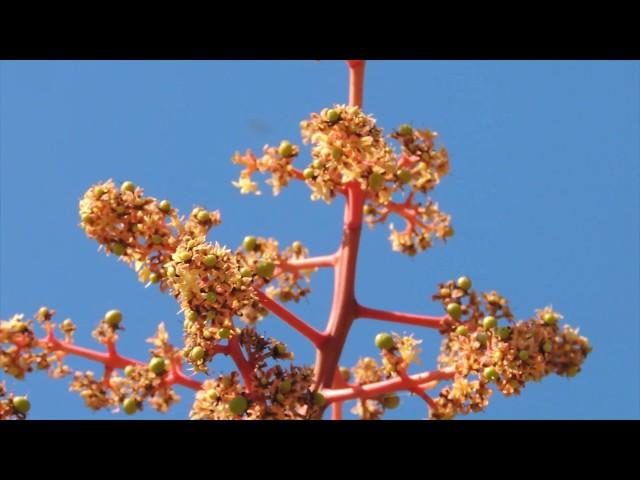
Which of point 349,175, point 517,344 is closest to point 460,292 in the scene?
point 517,344

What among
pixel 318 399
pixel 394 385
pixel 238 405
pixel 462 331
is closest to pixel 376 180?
pixel 462 331

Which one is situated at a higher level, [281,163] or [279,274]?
[281,163]

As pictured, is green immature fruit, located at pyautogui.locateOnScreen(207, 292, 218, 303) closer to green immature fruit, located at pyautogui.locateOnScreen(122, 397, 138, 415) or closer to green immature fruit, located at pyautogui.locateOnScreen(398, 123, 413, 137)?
green immature fruit, located at pyautogui.locateOnScreen(122, 397, 138, 415)

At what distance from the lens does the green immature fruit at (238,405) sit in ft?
20.8

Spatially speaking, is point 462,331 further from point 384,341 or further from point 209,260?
point 209,260

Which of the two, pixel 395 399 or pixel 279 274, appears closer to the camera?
pixel 395 399

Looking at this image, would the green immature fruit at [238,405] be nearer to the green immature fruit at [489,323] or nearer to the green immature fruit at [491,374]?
the green immature fruit at [491,374]

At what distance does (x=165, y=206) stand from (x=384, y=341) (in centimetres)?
307

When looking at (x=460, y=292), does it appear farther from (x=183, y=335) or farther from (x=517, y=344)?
(x=183, y=335)

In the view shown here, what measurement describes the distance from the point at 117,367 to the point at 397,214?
15.5ft

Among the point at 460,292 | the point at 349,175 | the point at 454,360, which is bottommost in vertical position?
the point at 454,360

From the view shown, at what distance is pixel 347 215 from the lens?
9.31 metres

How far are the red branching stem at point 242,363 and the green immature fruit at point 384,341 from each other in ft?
6.37

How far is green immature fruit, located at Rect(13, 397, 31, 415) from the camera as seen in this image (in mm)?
7242
